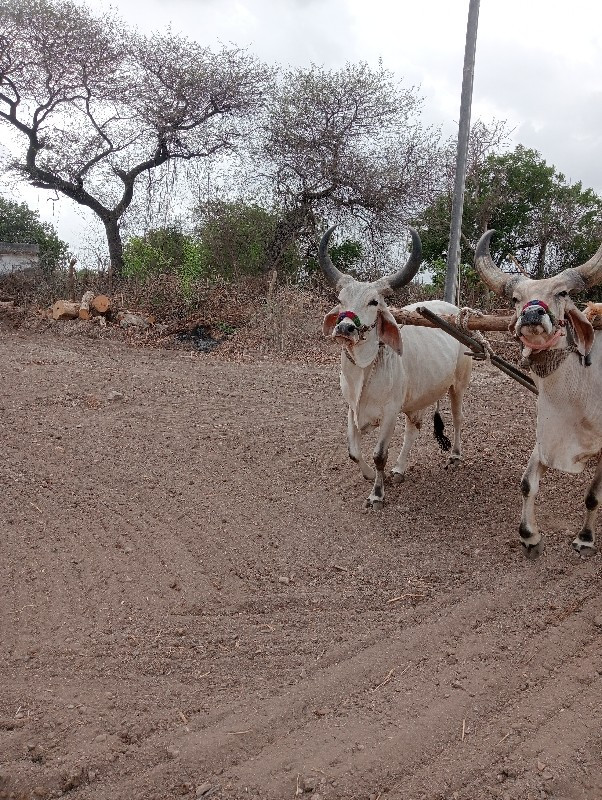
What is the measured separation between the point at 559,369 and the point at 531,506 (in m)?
0.87

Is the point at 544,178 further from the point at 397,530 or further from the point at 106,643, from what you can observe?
the point at 106,643

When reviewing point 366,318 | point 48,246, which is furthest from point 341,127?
point 366,318

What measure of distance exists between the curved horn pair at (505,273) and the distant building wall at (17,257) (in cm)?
1293

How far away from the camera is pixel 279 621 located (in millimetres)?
3750

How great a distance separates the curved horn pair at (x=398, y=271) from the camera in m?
4.89

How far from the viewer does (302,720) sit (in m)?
2.96

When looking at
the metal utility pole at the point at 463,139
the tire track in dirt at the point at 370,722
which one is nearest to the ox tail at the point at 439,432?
the tire track in dirt at the point at 370,722

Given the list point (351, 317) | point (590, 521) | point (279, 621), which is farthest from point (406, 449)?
point (279, 621)

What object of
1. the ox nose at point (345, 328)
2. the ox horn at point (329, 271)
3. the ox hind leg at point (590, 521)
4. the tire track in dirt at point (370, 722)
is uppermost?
the ox horn at point (329, 271)

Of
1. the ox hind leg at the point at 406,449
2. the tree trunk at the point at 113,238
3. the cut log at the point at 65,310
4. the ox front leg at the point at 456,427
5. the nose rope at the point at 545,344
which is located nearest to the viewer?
the nose rope at the point at 545,344

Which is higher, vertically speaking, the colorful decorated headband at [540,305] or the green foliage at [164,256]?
the green foliage at [164,256]

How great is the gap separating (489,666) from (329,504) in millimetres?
2099

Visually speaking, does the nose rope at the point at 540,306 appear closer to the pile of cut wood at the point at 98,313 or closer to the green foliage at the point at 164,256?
the pile of cut wood at the point at 98,313

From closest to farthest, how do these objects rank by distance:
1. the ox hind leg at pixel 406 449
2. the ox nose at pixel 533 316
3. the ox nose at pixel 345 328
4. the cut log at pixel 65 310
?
1. the ox nose at pixel 533 316
2. the ox nose at pixel 345 328
3. the ox hind leg at pixel 406 449
4. the cut log at pixel 65 310
